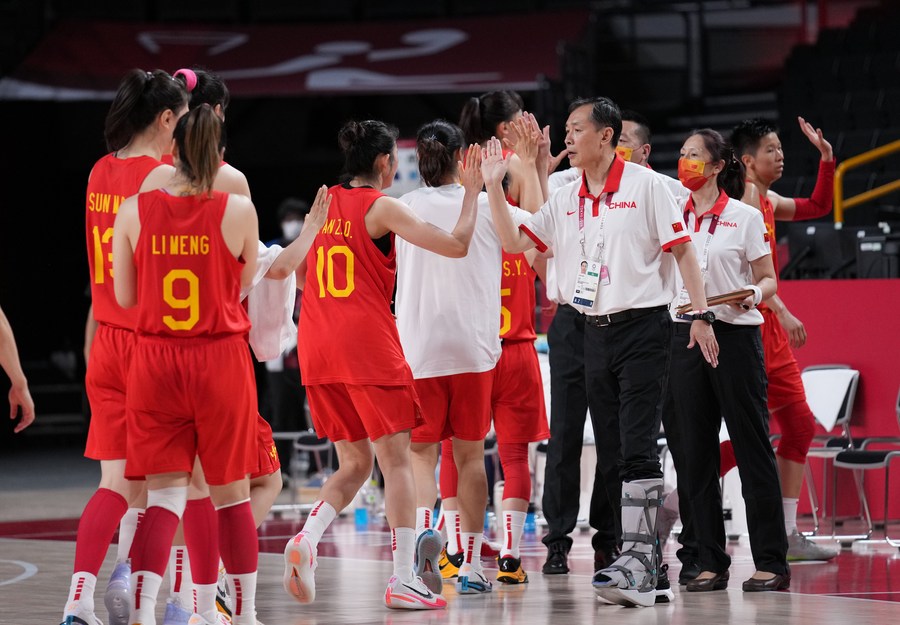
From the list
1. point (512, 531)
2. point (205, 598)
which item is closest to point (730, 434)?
point (512, 531)

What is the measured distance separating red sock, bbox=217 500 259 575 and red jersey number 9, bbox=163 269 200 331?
0.63 m

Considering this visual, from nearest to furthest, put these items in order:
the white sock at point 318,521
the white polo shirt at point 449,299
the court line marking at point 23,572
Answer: the white sock at point 318,521 → the white polo shirt at point 449,299 → the court line marking at point 23,572

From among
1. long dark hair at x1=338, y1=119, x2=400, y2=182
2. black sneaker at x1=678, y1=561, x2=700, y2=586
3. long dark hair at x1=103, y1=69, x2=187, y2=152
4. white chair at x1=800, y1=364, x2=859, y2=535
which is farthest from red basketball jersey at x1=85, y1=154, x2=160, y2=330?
white chair at x1=800, y1=364, x2=859, y2=535

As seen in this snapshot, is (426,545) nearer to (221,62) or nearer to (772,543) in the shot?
(772,543)

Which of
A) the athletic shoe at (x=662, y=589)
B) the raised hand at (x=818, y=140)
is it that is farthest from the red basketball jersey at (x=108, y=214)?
the raised hand at (x=818, y=140)

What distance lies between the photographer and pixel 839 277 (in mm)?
9969

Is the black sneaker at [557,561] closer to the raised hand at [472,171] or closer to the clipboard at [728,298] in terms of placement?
the clipboard at [728,298]

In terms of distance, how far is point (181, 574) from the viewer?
5027 mm

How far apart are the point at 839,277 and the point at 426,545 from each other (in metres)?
5.01

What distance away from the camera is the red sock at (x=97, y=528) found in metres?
4.77

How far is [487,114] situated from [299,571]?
8.19ft

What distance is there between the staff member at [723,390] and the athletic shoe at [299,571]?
68.4 inches

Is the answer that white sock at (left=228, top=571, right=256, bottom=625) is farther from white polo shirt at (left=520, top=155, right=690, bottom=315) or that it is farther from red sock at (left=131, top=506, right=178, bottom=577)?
white polo shirt at (left=520, top=155, right=690, bottom=315)

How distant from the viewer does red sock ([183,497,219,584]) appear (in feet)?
15.2
